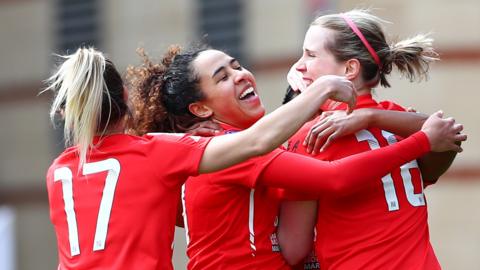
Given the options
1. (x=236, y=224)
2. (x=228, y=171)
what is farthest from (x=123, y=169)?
(x=236, y=224)

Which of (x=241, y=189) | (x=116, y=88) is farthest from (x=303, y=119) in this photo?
(x=116, y=88)

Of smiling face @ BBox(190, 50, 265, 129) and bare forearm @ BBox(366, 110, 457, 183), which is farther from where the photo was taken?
smiling face @ BBox(190, 50, 265, 129)

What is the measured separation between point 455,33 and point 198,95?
7.47 m

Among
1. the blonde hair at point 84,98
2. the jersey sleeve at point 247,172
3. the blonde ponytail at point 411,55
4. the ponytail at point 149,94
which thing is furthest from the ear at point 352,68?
the blonde hair at point 84,98

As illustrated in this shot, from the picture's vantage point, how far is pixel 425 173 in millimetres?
4797

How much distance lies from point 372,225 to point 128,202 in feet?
3.16

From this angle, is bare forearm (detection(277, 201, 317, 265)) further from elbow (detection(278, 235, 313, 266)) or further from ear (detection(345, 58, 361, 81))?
ear (detection(345, 58, 361, 81))

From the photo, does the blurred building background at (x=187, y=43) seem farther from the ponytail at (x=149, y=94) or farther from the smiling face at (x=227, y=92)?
the smiling face at (x=227, y=92)

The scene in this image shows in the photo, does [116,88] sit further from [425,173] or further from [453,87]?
[453,87]

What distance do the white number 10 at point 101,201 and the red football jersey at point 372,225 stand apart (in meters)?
0.78

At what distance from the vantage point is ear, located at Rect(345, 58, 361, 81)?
4703 millimetres

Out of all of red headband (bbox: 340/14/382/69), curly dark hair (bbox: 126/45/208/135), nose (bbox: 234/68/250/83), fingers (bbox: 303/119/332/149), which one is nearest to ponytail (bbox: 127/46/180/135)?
curly dark hair (bbox: 126/45/208/135)

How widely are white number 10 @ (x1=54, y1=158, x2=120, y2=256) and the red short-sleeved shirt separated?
416mm

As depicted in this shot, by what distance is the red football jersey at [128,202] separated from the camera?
4.27 meters
